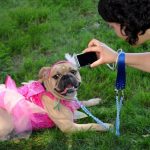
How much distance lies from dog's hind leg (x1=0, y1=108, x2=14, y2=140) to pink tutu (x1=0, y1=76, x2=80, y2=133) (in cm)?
3

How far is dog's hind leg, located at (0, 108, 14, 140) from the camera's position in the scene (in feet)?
13.4

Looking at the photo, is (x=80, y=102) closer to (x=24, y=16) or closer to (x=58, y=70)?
(x=58, y=70)

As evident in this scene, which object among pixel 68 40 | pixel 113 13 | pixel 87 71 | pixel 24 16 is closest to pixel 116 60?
pixel 113 13

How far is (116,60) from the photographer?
144 inches

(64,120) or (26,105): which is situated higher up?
(26,105)

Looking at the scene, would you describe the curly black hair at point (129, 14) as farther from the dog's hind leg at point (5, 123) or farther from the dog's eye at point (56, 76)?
the dog's hind leg at point (5, 123)

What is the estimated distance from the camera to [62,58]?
536 cm

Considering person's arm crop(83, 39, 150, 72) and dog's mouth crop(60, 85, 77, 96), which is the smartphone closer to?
person's arm crop(83, 39, 150, 72)

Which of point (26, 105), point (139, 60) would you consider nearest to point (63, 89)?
point (26, 105)

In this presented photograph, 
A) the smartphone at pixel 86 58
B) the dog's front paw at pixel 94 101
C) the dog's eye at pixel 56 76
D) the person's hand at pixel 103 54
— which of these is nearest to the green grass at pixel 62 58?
the dog's front paw at pixel 94 101

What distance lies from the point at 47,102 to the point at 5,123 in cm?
39

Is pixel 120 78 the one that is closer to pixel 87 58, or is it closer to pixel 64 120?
pixel 87 58

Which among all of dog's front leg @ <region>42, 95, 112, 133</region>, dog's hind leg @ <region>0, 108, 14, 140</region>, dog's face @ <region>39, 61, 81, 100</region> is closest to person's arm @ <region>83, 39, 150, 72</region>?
dog's face @ <region>39, 61, 81, 100</region>

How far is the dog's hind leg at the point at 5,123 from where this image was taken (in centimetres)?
409
